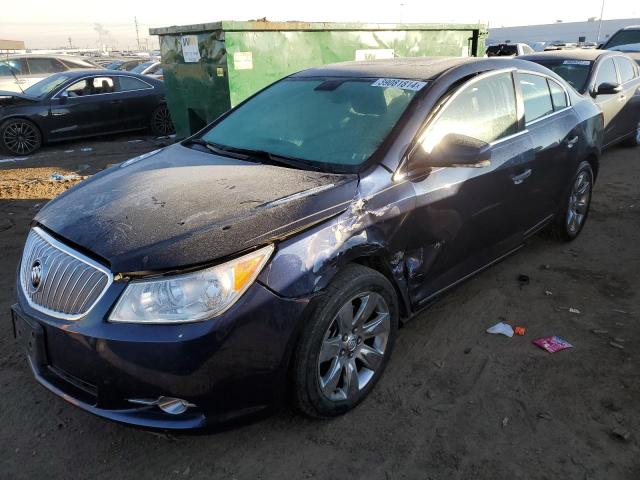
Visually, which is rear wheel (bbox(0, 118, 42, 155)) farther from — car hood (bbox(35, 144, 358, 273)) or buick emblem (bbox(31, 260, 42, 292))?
buick emblem (bbox(31, 260, 42, 292))

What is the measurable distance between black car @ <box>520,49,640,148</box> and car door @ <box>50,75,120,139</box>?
7.47 metres

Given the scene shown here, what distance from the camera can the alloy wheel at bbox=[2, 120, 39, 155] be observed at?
9.12m

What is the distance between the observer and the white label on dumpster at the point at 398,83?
10.4 feet

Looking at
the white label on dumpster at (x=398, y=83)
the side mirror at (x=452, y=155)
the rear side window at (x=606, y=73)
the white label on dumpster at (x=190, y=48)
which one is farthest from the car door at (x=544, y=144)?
the white label on dumpster at (x=190, y=48)

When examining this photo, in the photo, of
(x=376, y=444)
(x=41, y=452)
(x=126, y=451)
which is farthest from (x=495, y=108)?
(x=41, y=452)

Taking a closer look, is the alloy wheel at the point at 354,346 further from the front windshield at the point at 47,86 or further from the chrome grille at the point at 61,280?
the front windshield at the point at 47,86

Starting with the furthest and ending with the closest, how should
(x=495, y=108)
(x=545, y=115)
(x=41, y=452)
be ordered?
(x=545, y=115), (x=495, y=108), (x=41, y=452)

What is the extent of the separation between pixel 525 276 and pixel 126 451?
3173 mm

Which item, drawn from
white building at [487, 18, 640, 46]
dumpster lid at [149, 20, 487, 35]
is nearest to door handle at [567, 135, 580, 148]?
dumpster lid at [149, 20, 487, 35]

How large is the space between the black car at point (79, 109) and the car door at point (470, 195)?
847cm

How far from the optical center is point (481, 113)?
11.3 ft

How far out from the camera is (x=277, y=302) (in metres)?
2.22

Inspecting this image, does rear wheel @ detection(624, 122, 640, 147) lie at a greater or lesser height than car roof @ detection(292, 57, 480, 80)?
lesser

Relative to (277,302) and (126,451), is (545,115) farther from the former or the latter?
(126,451)
